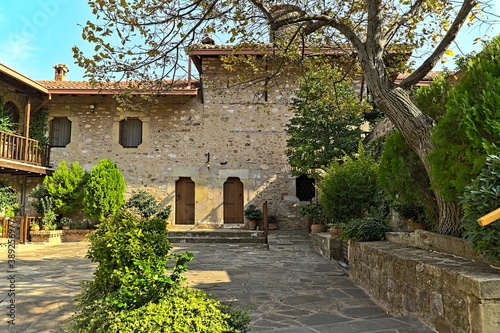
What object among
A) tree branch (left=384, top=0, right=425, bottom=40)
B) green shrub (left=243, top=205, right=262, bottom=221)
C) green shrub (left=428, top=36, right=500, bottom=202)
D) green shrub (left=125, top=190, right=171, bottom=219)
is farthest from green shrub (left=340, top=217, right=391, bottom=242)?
green shrub (left=125, top=190, right=171, bottom=219)

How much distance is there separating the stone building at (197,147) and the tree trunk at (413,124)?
8.49m

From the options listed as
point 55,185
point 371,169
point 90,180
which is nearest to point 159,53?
point 371,169

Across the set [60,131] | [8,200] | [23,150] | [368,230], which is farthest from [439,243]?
[60,131]

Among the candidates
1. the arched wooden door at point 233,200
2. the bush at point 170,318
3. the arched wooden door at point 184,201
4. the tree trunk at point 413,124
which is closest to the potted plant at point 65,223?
the arched wooden door at point 184,201

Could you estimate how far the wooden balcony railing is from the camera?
11.1 m

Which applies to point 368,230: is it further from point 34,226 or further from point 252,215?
point 34,226

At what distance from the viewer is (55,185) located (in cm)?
1185

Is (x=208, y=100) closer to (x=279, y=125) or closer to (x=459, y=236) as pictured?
(x=279, y=125)

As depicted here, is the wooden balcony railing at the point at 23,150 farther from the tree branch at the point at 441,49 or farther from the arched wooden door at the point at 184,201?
the tree branch at the point at 441,49

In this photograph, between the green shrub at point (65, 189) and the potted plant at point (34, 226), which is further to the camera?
the green shrub at point (65, 189)

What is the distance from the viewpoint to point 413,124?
3895 millimetres

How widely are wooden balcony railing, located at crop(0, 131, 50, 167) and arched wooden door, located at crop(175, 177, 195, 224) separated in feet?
15.3

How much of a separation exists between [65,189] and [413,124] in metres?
11.0

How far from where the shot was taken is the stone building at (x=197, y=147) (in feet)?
41.4
